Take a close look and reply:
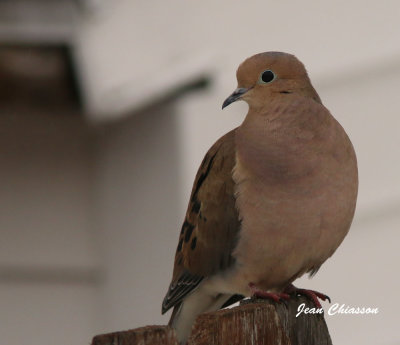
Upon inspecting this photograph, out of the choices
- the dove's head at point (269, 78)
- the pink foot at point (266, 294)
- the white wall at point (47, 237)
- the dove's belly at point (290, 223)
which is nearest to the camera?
the pink foot at point (266, 294)

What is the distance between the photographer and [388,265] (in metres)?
5.51

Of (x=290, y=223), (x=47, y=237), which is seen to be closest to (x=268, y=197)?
(x=290, y=223)

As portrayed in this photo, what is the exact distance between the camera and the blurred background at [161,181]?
209 inches

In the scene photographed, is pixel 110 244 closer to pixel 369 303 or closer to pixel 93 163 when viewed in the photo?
pixel 93 163

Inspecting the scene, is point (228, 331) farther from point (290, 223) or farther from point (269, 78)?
point (269, 78)

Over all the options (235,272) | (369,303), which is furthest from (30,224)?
(235,272)

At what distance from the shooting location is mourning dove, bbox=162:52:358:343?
140 inches

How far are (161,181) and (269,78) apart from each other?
64.1 inches

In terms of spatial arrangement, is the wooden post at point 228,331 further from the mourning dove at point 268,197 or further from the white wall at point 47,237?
the white wall at point 47,237

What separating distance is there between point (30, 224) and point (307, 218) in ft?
7.25

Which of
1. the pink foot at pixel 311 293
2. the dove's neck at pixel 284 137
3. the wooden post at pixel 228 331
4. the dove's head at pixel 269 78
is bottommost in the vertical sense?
the wooden post at pixel 228 331

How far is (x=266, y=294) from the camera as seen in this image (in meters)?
3.42

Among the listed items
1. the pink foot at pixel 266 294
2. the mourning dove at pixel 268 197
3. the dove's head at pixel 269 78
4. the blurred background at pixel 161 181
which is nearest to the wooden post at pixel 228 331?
the pink foot at pixel 266 294

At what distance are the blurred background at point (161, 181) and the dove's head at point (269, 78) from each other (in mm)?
1441
